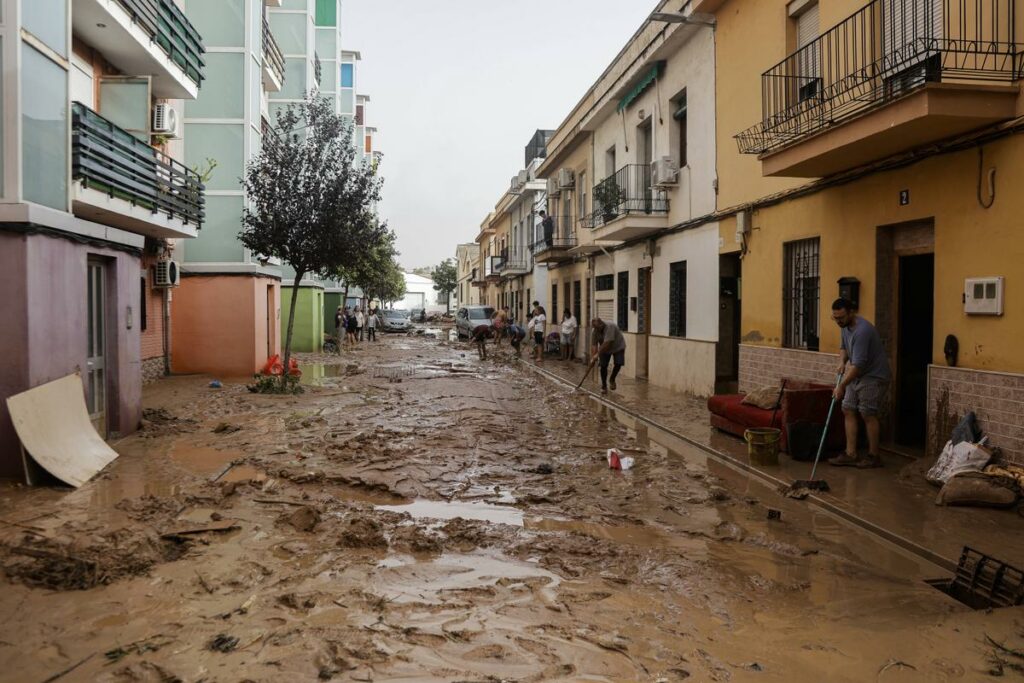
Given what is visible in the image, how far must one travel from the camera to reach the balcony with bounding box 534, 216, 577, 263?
26422mm

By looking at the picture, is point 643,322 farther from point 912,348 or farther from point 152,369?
point 152,369

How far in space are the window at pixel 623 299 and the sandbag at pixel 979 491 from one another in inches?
527

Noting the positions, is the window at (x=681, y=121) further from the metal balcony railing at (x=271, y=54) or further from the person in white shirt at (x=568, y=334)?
the metal balcony railing at (x=271, y=54)

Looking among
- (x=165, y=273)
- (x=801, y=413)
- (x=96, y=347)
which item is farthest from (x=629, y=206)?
(x=96, y=347)

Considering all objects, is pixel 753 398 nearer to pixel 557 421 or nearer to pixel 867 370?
pixel 867 370

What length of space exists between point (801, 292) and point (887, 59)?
11.4 feet

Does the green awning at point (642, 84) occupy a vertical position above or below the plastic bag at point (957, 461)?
above

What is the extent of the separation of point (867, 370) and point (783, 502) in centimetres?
208

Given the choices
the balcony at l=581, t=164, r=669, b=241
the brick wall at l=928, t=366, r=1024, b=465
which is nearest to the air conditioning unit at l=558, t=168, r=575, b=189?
the balcony at l=581, t=164, r=669, b=241

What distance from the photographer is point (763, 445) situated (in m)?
8.36

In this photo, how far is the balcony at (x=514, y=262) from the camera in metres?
38.0

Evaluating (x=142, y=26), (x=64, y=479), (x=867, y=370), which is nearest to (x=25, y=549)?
(x=64, y=479)

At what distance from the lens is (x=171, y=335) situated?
18828mm

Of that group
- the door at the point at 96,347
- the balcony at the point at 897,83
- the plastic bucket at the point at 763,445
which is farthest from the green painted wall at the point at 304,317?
the plastic bucket at the point at 763,445
